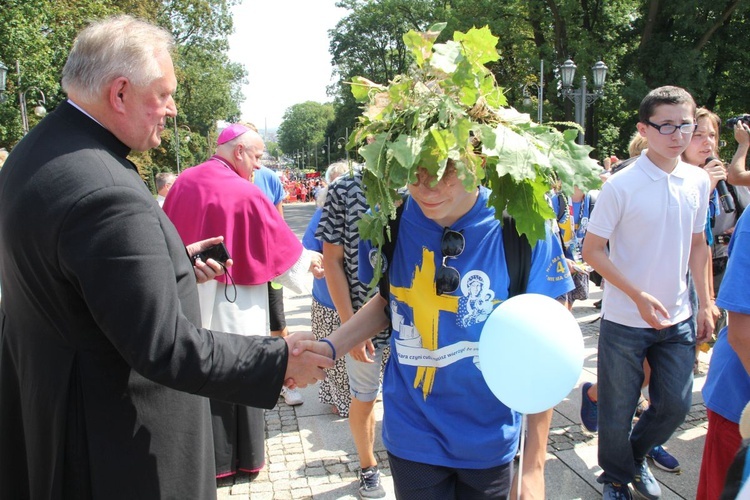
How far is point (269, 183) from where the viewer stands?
18.5ft

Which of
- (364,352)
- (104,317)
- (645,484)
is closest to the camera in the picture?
(104,317)

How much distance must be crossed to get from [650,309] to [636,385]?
52cm

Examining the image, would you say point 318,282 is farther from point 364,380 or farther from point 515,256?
point 515,256

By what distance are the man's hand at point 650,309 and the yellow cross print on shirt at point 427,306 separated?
4.53 feet

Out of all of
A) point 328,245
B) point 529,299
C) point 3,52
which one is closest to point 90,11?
point 3,52

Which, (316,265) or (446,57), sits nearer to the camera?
(446,57)

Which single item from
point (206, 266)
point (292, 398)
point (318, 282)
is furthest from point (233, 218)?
point (292, 398)

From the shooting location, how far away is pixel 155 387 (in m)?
1.79

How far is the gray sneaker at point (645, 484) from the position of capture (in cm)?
327

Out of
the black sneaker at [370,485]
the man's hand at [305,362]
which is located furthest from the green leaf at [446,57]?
the black sneaker at [370,485]

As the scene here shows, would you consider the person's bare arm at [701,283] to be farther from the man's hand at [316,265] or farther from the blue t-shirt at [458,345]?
the man's hand at [316,265]

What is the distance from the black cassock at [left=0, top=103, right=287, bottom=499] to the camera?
158cm

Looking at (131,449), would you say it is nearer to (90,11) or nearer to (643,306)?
(643,306)

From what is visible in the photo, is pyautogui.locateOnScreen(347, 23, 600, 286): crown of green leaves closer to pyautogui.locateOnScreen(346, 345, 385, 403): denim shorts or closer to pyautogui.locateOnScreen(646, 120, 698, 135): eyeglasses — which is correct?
pyautogui.locateOnScreen(646, 120, 698, 135): eyeglasses
